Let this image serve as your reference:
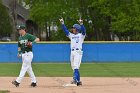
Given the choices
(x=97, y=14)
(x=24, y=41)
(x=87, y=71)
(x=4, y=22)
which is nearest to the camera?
(x=24, y=41)

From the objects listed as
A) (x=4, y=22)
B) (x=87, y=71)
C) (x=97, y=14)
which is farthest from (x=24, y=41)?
(x=4, y=22)

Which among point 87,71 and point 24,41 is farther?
point 87,71

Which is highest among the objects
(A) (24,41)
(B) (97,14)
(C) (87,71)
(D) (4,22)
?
(B) (97,14)

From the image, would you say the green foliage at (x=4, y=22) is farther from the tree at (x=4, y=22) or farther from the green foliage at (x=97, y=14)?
the green foliage at (x=97, y=14)

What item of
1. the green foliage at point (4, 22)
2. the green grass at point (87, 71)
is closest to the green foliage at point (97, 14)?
the green foliage at point (4, 22)

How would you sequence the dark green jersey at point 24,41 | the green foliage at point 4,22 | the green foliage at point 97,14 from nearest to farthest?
1. the dark green jersey at point 24,41
2. the green foliage at point 97,14
3. the green foliage at point 4,22

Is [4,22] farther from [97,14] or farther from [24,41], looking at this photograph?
[24,41]

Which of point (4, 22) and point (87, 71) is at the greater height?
point (4, 22)

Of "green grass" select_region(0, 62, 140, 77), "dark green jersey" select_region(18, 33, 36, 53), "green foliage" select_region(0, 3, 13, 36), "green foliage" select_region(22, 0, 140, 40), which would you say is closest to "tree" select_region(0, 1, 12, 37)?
"green foliage" select_region(0, 3, 13, 36)

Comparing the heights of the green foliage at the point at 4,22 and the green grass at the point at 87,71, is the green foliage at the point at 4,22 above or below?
above

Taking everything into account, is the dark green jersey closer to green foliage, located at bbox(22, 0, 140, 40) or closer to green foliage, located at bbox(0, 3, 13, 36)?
green foliage, located at bbox(22, 0, 140, 40)

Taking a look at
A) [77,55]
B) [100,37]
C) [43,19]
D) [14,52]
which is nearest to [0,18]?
[43,19]

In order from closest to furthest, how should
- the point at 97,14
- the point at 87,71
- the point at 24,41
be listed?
1. the point at 24,41
2. the point at 87,71
3. the point at 97,14

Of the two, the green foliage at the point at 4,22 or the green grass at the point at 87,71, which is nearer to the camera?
the green grass at the point at 87,71
